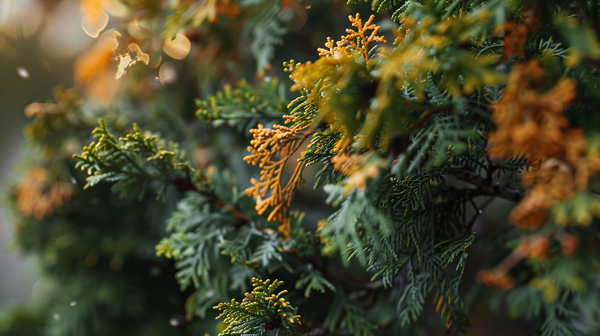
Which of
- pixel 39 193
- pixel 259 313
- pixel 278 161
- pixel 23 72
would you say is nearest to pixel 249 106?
pixel 278 161

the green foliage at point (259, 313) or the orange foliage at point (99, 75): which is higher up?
the orange foliage at point (99, 75)

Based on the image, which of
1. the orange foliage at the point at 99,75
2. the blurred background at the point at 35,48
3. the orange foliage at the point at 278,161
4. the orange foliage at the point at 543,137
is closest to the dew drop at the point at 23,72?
the blurred background at the point at 35,48

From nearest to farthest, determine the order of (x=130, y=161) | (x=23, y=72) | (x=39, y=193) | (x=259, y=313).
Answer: (x=259, y=313) → (x=130, y=161) → (x=39, y=193) → (x=23, y=72)

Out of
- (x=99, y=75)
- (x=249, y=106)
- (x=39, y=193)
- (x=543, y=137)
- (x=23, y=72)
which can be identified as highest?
(x=23, y=72)

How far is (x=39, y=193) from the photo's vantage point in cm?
79

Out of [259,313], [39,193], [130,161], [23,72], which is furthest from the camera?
[23,72]

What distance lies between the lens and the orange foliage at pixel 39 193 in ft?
2.55

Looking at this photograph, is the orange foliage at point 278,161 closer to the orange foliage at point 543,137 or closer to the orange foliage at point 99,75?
the orange foliage at point 543,137

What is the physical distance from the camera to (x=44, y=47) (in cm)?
110

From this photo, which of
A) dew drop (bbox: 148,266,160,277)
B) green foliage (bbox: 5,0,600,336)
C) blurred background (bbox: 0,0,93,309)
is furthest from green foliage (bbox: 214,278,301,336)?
blurred background (bbox: 0,0,93,309)

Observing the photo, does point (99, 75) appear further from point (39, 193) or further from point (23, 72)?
point (23, 72)

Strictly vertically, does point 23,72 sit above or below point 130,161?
above

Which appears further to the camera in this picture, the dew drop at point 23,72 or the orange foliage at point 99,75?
the dew drop at point 23,72

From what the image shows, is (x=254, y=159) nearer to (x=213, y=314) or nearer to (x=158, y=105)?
(x=213, y=314)
